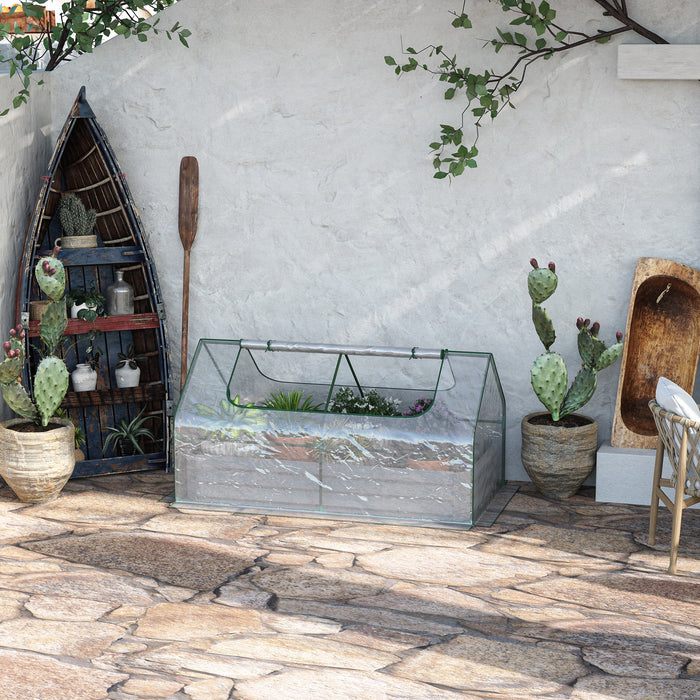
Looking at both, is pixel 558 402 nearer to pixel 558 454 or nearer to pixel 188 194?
pixel 558 454

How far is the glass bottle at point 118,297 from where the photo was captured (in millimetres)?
5145

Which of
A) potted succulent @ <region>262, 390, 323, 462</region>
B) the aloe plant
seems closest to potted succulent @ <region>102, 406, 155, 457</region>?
the aloe plant

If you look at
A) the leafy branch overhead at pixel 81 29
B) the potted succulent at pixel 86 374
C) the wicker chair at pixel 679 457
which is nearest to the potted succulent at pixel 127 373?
the potted succulent at pixel 86 374

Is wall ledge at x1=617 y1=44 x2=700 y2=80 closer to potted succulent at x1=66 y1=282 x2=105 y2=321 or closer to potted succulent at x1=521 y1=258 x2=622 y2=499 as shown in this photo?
potted succulent at x1=521 y1=258 x2=622 y2=499

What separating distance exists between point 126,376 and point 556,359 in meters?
2.34

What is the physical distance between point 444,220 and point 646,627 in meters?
2.44

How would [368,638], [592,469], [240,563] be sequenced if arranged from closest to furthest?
[368,638] → [240,563] → [592,469]

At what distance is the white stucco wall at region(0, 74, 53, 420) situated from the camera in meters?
4.92

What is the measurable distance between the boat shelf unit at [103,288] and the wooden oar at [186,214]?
0.41ft

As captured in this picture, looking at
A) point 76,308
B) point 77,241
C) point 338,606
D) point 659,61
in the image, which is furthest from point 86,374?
point 659,61

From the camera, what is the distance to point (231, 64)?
511 centimetres

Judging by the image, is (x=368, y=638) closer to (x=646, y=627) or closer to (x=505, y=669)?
(x=505, y=669)

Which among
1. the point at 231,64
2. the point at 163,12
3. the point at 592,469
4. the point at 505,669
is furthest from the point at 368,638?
the point at 163,12

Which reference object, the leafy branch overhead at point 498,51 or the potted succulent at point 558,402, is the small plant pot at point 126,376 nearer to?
the leafy branch overhead at point 498,51
